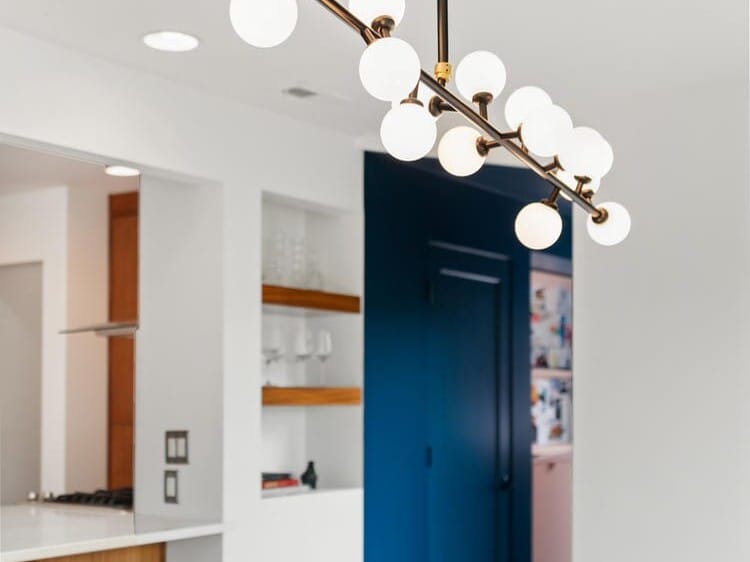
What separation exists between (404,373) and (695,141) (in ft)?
5.64

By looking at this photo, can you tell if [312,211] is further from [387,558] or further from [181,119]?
[387,558]

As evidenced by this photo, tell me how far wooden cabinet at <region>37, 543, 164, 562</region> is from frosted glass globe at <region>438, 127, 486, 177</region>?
2210mm

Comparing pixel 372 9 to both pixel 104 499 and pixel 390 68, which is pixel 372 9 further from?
pixel 104 499

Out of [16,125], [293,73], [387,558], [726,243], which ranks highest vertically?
[293,73]

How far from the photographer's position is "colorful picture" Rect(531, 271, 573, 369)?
7715 millimetres

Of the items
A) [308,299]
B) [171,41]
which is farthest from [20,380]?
[171,41]

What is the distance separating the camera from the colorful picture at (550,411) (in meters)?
7.70

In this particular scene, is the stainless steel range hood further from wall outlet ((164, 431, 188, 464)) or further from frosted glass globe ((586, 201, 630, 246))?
frosted glass globe ((586, 201, 630, 246))

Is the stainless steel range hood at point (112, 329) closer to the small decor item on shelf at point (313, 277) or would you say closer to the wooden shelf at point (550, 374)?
the small decor item on shelf at point (313, 277)

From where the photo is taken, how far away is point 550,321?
25.9 feet

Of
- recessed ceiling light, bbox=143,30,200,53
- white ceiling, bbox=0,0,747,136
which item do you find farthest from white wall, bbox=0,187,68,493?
recessed ceiling light, bbox=143,30,200,53

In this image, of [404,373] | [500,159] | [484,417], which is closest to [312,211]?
[404,373]

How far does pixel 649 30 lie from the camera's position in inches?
137

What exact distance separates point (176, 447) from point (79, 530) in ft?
1.65
